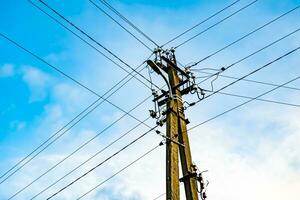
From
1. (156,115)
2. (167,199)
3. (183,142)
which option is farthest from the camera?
(156,115)

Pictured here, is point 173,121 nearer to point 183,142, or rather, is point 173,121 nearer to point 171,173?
point 183,142

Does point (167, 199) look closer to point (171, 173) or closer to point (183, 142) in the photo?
point (171, 173)

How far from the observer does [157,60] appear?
1332 centimetres

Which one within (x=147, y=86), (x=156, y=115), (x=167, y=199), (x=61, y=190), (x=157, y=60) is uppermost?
(x=157, y=60)

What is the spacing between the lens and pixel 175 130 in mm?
11273

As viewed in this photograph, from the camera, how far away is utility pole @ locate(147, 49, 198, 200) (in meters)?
10.1

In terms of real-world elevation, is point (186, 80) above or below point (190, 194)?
above

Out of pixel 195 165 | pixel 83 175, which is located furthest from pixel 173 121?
pixel 83 175

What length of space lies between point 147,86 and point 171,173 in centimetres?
387

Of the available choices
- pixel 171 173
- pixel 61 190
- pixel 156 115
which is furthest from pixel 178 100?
pixel 61 190

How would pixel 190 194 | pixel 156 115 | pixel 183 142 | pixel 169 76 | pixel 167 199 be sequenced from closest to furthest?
pixel 167 199 → pixel 190 194 → pixel 183 142 → pixel 156 115 → pixel 169 76

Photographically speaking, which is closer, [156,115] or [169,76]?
[156,115]

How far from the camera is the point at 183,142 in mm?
11297

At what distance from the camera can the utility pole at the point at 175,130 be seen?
33.0ft
